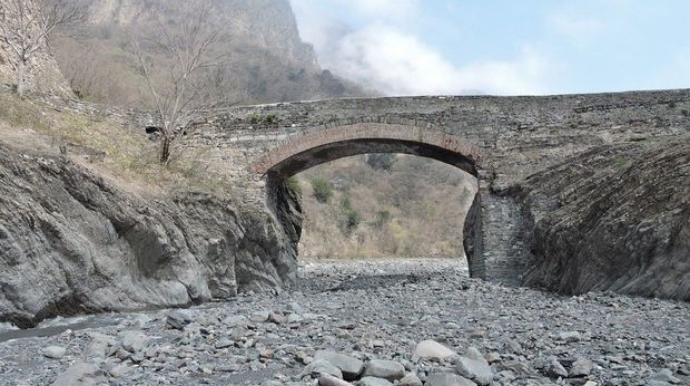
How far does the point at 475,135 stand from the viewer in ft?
44.4

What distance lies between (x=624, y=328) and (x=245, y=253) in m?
8.81

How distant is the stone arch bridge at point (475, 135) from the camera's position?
12.9 m

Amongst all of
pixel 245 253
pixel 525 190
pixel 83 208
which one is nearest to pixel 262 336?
pixel 83 208

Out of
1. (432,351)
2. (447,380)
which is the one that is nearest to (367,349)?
(432,351)

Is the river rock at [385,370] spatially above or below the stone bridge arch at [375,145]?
below

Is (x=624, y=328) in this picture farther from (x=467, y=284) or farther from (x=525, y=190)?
(x=525, y=190)

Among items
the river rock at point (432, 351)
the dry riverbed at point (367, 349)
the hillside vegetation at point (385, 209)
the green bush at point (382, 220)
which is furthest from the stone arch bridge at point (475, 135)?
the green bush at point (382, 220)

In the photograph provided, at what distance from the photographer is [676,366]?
3652 millimetres

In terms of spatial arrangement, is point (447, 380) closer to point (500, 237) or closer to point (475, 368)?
point (475, 368)

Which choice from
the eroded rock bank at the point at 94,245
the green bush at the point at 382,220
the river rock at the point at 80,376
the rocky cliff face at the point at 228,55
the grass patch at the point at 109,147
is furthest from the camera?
the green bush at the point at 382,220

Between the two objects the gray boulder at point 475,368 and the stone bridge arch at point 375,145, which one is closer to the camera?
the gray boulder at point 475,368

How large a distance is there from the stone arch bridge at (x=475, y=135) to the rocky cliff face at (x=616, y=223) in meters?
0.86

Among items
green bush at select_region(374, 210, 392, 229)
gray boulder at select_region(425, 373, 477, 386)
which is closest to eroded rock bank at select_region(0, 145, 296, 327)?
gray boulder at select_region(425, 373, 477, 386)

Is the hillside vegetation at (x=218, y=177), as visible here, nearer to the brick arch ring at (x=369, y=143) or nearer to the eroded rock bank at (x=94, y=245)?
the eroded rock bank at (x=94, y=245)
